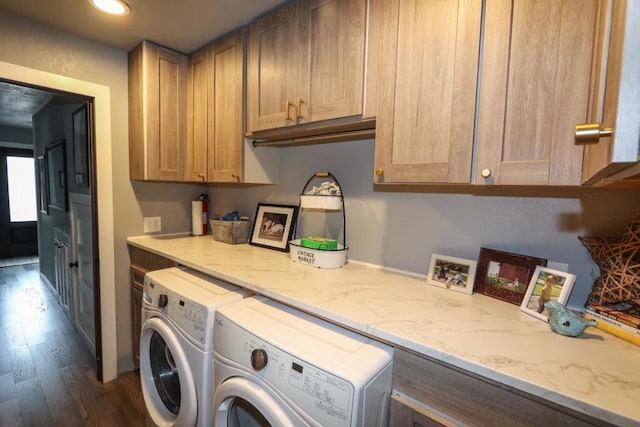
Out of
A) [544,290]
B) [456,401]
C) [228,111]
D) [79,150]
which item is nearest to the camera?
[456,401]

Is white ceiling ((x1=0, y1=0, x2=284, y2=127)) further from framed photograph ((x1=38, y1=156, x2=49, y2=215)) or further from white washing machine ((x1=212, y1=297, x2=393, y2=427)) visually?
framed photograph ((x1=38, y1=156, x2=49, y2=215))

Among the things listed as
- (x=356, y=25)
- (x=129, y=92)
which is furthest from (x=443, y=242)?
(x=129, y=92)

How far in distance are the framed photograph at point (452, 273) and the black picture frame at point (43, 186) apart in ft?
14.9

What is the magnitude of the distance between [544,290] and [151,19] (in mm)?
2215

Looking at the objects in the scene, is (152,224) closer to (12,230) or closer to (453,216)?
(453,216)

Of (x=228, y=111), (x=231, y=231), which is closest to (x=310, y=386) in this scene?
(x=231, y=231)

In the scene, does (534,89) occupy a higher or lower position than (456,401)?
higher

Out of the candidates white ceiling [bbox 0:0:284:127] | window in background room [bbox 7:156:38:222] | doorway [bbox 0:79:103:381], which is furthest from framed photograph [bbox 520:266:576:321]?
window in background room [bbox 7:156:38:222]

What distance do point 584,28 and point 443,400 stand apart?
103 centimetres

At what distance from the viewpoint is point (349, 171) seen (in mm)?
1617

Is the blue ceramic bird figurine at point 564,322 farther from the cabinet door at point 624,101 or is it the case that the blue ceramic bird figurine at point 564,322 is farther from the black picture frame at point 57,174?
the black picture frame at point 57,174

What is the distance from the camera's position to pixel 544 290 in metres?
0.99

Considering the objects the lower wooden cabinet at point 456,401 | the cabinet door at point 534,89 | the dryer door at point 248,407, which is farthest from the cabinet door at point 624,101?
the dryer door at point 248,407

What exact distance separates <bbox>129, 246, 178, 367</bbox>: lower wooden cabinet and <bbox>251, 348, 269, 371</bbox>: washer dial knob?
1.23 metres
